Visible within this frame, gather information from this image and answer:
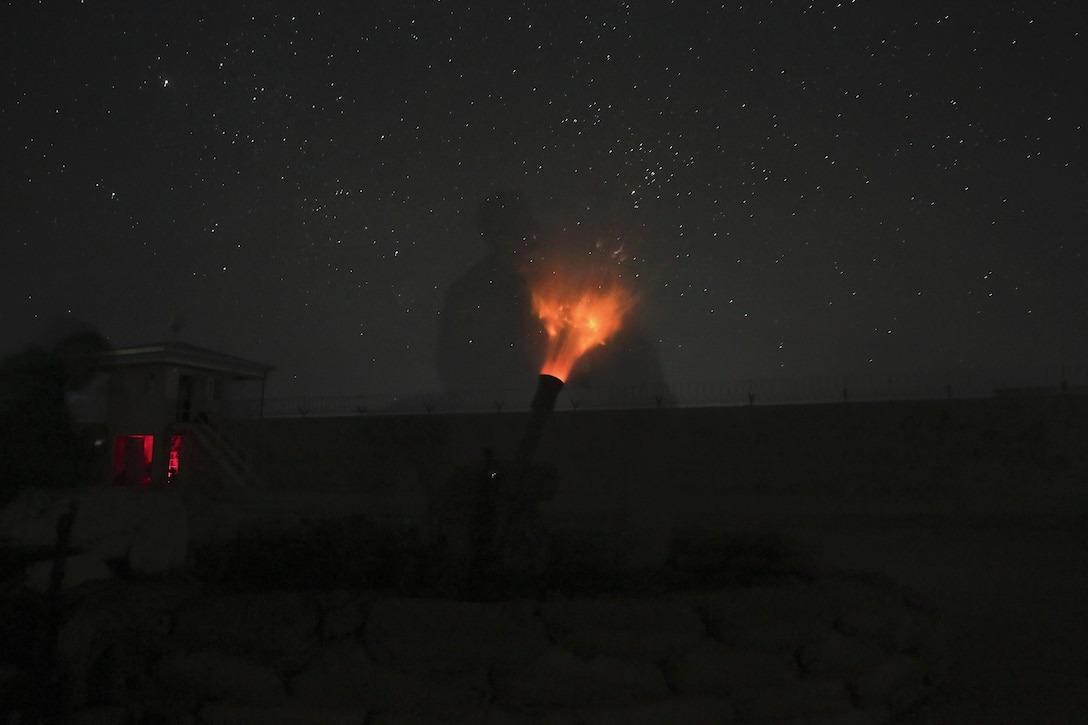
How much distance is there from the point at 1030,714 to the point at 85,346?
19025 millimetres

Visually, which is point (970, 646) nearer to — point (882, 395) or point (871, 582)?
point (871, 582)

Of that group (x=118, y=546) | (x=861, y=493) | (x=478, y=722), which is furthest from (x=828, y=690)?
(x=861, y=493)

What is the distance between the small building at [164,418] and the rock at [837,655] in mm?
18160

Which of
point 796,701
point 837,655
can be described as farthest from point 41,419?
point 837,655

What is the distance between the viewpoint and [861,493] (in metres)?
13.8

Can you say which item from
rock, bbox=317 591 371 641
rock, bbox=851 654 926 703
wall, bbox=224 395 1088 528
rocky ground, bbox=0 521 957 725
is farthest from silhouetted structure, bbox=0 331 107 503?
rock, bbox=851 654 926 703

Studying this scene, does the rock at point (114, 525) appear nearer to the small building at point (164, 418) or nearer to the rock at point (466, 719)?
the rock at point (466, 719)

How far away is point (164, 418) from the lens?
2034 cm

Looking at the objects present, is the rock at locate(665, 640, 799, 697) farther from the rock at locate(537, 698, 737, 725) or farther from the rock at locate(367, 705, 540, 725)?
the rock at locate(367, 705, 540, 725)

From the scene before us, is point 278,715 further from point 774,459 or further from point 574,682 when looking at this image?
point 774,459

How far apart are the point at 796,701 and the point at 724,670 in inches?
19.1

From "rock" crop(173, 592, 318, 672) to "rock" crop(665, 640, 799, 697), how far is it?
207cm

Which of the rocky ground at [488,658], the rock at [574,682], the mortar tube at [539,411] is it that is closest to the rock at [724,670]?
the rocky ground at [488,658]

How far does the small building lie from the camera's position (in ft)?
65.4
